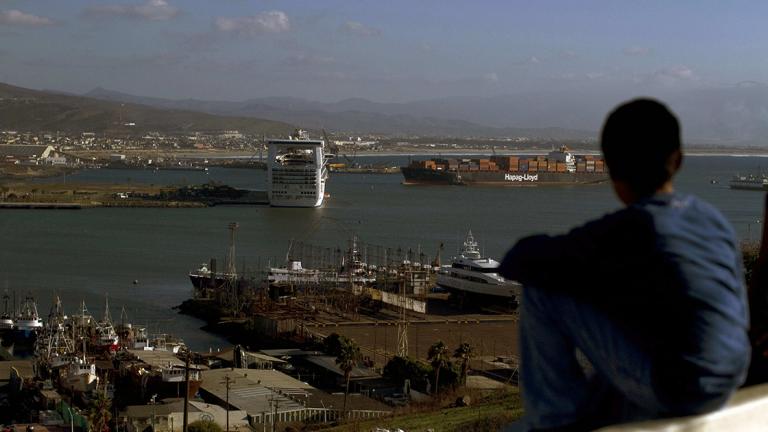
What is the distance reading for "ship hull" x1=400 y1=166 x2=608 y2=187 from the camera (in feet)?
106

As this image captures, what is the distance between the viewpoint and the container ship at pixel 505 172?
32406mm

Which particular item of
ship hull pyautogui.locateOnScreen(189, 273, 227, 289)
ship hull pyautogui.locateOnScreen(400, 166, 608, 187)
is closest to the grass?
ship hull pyautogui.locateOnScreen(189, 273, 227, 289)

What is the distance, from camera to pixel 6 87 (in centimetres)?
8681

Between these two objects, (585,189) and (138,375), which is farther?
(585,189)

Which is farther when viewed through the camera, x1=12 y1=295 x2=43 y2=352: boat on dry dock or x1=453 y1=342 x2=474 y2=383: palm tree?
x1=12 y1=295 x2=43 y2=352: boat on dry dock

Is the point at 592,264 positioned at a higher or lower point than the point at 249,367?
higher

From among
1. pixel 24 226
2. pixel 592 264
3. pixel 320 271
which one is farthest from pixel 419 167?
pixel 592 264

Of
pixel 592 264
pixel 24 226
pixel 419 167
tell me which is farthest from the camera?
pixel 419 167

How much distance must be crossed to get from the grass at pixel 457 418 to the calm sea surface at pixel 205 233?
127 inches

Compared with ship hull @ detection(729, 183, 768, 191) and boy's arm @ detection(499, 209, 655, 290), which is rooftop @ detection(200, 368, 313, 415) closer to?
boy's arm @ detection(499, 209, 655, 290)

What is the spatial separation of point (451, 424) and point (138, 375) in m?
2.62

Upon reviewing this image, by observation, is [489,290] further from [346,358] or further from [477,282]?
[346,358]

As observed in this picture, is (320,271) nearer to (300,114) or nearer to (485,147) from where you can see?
(485,147)

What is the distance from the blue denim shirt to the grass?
3.14 m
